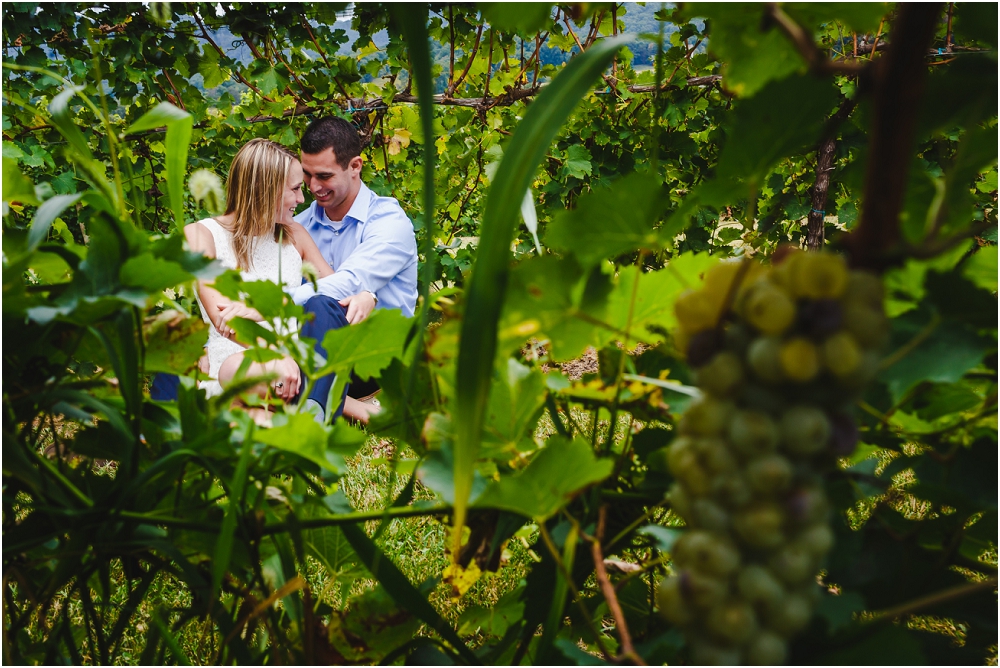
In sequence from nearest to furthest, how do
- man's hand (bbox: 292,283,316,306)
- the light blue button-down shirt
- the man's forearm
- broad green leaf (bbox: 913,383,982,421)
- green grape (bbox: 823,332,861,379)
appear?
green grape (bbox: 823,332,861,379)
broad green leaf (bbox: 913,383,982,421)
man's hand (bbox: 292,283,316,306)
the man's forearm
the light blue button-down shirt

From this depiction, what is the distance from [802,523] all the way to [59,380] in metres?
0.50

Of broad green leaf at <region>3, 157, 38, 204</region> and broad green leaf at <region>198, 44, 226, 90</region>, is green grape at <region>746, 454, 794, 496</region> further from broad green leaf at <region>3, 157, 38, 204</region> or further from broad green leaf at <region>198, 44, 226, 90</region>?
broad green leaf at <region>198, 44, 226, 90</region>

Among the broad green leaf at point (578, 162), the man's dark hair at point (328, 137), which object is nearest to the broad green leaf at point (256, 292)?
the man's dark hair at point (328, 137)

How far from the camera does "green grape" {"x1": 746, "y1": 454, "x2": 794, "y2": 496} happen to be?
305 mm

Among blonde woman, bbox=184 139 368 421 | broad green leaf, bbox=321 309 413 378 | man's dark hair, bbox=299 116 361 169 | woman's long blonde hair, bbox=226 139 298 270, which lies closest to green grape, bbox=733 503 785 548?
broad green leaf, bbox=321 309 413 378

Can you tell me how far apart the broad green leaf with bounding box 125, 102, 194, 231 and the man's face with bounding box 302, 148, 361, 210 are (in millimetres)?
2725

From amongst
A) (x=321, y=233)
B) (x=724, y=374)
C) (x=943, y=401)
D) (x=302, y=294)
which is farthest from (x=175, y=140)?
(x=321, y=233)

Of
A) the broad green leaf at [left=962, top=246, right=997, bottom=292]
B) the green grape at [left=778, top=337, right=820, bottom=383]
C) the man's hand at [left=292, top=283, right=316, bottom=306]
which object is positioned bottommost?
the man's hand at [left=292, top=283, right=316, bottom=306]

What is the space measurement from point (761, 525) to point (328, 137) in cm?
317

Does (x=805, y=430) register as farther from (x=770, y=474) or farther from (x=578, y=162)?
(x=578, y=162)

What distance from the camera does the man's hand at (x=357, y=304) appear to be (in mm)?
2887

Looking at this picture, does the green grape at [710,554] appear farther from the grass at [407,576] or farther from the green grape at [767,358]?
the grass at [407,576]

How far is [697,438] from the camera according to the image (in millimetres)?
333

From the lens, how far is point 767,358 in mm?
308
